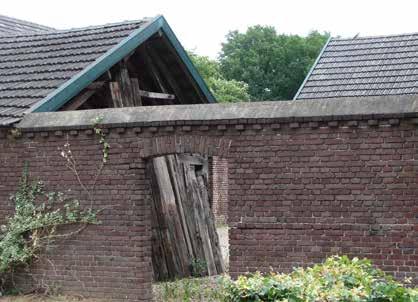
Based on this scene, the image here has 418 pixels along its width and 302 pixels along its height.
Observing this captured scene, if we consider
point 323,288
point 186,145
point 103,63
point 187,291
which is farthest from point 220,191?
point 323,288

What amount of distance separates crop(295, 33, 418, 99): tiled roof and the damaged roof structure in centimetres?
287

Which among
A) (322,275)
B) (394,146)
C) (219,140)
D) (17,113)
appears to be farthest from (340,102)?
(17,113)

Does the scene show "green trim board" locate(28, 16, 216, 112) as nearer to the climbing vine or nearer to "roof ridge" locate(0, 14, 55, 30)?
the climbing vine

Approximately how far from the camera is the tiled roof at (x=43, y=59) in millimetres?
11398

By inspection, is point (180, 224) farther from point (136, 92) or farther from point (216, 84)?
point (216, 84)

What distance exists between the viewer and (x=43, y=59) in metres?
12.8

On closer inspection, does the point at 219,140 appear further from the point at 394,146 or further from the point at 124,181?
the point at 394,146

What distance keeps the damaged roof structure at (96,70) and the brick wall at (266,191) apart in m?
1.14

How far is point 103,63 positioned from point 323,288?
7038 mm

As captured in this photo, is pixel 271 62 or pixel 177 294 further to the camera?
pixel 271 62

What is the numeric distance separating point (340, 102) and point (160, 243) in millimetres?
5279

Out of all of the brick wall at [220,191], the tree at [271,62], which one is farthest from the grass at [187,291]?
the tree at [271,62]

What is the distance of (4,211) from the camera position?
36.3 feet

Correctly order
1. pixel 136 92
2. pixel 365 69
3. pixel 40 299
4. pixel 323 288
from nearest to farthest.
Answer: pixel 323 288
pixel 40 299
pixel 136 92
pixel 365 69
